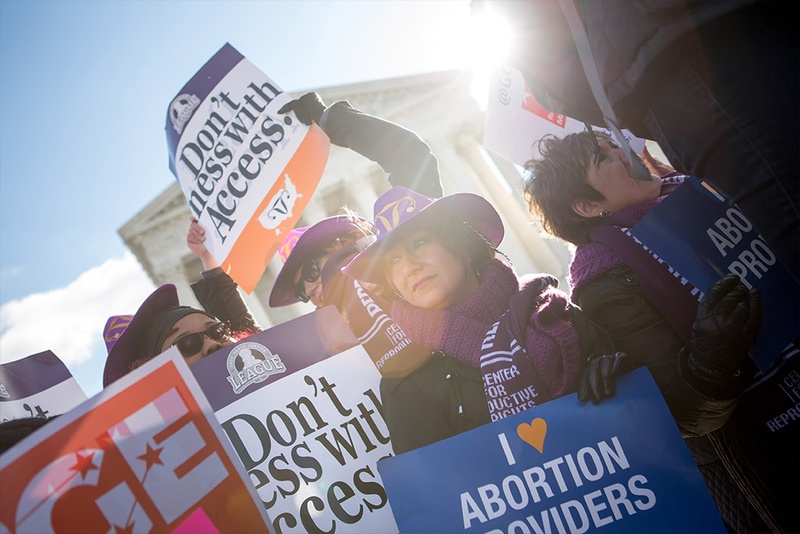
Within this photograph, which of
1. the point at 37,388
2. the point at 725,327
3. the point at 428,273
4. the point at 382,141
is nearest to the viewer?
the point at 725,327

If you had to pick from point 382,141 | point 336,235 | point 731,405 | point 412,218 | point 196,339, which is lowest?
point 731,405

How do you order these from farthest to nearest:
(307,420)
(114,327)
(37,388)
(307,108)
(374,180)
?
(374,180) → (114,327) → (307,108) → (37,388) → (307,420)

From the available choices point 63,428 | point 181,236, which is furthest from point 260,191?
point 181,236

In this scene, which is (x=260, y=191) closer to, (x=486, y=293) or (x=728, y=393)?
(x=486, y=293)

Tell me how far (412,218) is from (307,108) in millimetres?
1620

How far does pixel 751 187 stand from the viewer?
42.6 inches

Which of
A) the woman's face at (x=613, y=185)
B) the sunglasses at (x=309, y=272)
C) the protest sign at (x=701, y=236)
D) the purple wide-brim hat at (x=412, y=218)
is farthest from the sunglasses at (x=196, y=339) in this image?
the protest sign at (x=701, y=236)

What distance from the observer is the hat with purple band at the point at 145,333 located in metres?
2.60

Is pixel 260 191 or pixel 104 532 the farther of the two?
pixel 260 191

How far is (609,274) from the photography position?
1.93 meters

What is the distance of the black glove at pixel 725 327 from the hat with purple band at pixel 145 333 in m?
2.40

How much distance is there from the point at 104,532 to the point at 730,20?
71.8 inches

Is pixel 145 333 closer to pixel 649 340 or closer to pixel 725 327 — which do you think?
pixel 649 340

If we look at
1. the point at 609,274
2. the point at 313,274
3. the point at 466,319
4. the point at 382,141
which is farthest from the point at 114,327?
the point at 609,274
